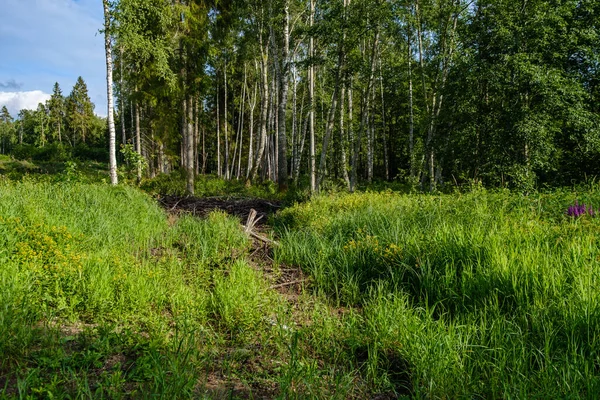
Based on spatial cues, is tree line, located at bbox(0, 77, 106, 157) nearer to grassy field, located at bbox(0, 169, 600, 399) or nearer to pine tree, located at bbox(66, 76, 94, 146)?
pine tree, located at bbox(66, 76, 94, 146)

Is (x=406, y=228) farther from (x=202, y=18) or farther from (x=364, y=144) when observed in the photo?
(x=364, y=144)

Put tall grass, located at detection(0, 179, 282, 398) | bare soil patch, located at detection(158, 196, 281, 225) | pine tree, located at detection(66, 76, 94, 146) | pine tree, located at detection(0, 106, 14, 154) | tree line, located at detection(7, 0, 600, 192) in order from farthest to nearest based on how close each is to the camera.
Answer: pine tree, located at detection(0, 106, 14, 154)
pine tree, located at detection(66, 76, 94, 146)
tree line, located at detection(7, 0, 600, 192)
bare soil patch, located at detection(158, 196, 281, 225)
tall grass, located at detection(0, 179, 282, 398)

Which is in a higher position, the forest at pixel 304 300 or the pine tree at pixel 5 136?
the pine tree at pixel 5 136

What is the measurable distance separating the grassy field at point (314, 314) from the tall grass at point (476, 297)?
0.06ft

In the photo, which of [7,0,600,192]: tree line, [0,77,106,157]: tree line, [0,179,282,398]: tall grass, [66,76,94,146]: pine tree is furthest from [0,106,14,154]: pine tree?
[0,179,282,398]: tall grass

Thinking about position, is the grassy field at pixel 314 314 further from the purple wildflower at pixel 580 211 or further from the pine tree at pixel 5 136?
the pine tree at pixel 5 136

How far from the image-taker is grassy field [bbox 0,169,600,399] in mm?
2330

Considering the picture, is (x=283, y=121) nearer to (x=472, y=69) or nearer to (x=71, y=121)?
(x=472, y=69)

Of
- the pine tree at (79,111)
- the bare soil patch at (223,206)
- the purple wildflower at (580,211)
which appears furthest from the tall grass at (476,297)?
the pine tree at (79,111)

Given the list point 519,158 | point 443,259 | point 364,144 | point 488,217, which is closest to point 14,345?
point 443,259

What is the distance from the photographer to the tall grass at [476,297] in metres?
2.33

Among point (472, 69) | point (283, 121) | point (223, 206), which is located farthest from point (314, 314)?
point (472, 69)

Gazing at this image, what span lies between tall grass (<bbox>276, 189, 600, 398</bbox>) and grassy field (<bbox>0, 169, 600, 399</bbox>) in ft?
0.06

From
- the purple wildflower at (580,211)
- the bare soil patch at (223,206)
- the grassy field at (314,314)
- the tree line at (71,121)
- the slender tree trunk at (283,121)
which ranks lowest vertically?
the grassy field at (314,314)
